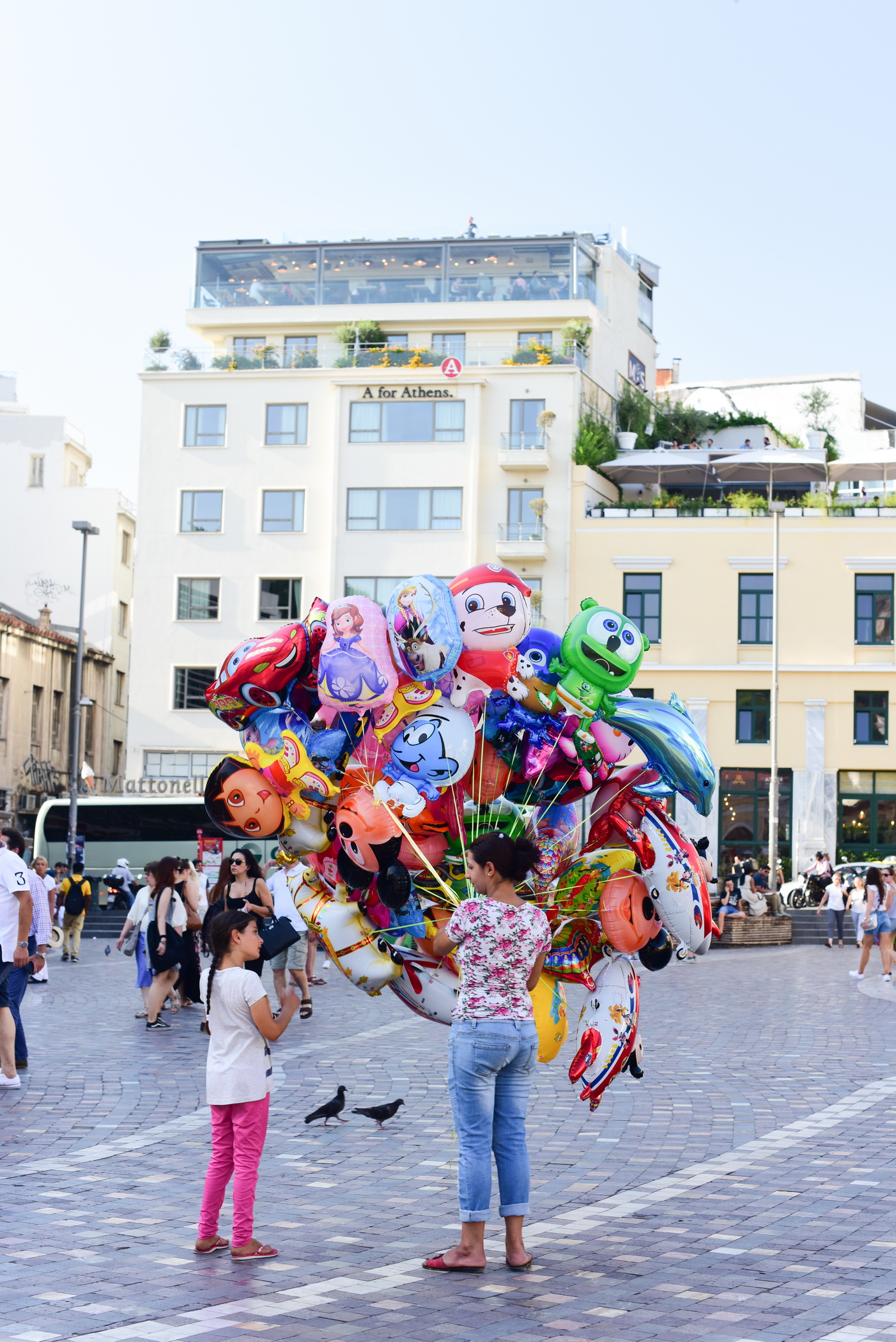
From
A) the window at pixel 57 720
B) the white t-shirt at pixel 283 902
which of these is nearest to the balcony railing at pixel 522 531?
the window at pixel 57 720

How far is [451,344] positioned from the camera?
48562 mm

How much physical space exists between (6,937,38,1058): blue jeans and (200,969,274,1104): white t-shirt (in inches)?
188

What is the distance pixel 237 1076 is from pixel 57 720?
45.4 meters

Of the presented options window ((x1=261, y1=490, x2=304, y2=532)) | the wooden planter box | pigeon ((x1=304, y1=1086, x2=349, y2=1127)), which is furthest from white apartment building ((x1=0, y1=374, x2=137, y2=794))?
pigeon ((x1=304, y1=1086, x2=349, y2=1127))

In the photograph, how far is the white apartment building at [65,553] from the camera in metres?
54.6

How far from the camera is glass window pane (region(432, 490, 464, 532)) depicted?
151 feet

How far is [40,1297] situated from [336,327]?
150ft

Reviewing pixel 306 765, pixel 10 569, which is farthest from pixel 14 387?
pixel 306 765

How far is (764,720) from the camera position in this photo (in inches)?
1735

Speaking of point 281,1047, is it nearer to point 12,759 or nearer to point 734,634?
point 734,634

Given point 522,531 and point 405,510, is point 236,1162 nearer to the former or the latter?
point 522,531

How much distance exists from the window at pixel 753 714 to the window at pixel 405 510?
392 inches

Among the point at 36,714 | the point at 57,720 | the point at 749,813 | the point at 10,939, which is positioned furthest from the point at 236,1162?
the point at 57,720

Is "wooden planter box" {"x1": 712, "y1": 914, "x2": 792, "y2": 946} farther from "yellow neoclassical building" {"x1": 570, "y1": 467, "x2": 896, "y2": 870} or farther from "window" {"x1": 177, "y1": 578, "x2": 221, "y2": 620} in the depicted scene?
"window" {"x1": 177, "y1": 578, "x2": 221, "y2": 620}
